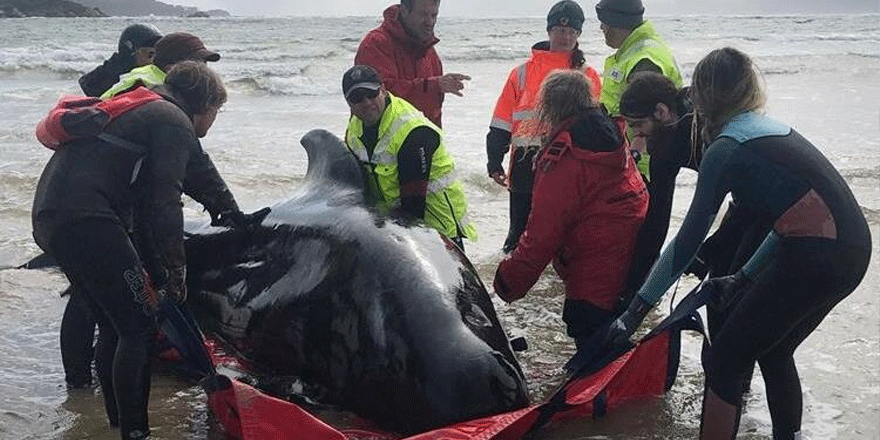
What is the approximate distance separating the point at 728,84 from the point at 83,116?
3169 millimetres

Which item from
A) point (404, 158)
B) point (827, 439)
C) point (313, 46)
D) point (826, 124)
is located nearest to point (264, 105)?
point (826, 124)

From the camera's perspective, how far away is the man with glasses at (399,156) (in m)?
6.14

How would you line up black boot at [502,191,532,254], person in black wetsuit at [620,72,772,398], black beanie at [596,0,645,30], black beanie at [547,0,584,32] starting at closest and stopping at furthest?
person in black wetsuit at [620,72,772,398], black beanie at [596,0,645,30], black beanie at [547,0,584,32], black boot at [502,191,532,254]

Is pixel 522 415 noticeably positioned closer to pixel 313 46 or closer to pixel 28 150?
pixel 28 150

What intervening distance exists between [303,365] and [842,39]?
4914cm

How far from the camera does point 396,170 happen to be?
634 centimetres

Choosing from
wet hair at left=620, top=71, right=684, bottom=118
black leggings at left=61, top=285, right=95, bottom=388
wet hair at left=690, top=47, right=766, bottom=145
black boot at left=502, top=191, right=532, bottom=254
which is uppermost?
wet hair at left=690, top=47, right=766, bottom=145

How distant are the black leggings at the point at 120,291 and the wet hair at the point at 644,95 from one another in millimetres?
2939

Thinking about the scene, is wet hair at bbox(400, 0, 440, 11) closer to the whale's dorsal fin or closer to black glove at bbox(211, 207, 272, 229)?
the whale's dorsal fin

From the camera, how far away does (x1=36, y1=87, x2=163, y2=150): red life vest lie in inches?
187

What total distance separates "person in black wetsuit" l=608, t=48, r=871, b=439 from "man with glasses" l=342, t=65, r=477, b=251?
2050 millimetres

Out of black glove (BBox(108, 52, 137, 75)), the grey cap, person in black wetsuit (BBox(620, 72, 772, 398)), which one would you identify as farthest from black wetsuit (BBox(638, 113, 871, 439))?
black glove (BBox(108, 52, 137, 75))

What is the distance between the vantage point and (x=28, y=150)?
568 inches

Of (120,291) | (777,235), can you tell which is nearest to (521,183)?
(777,235)
